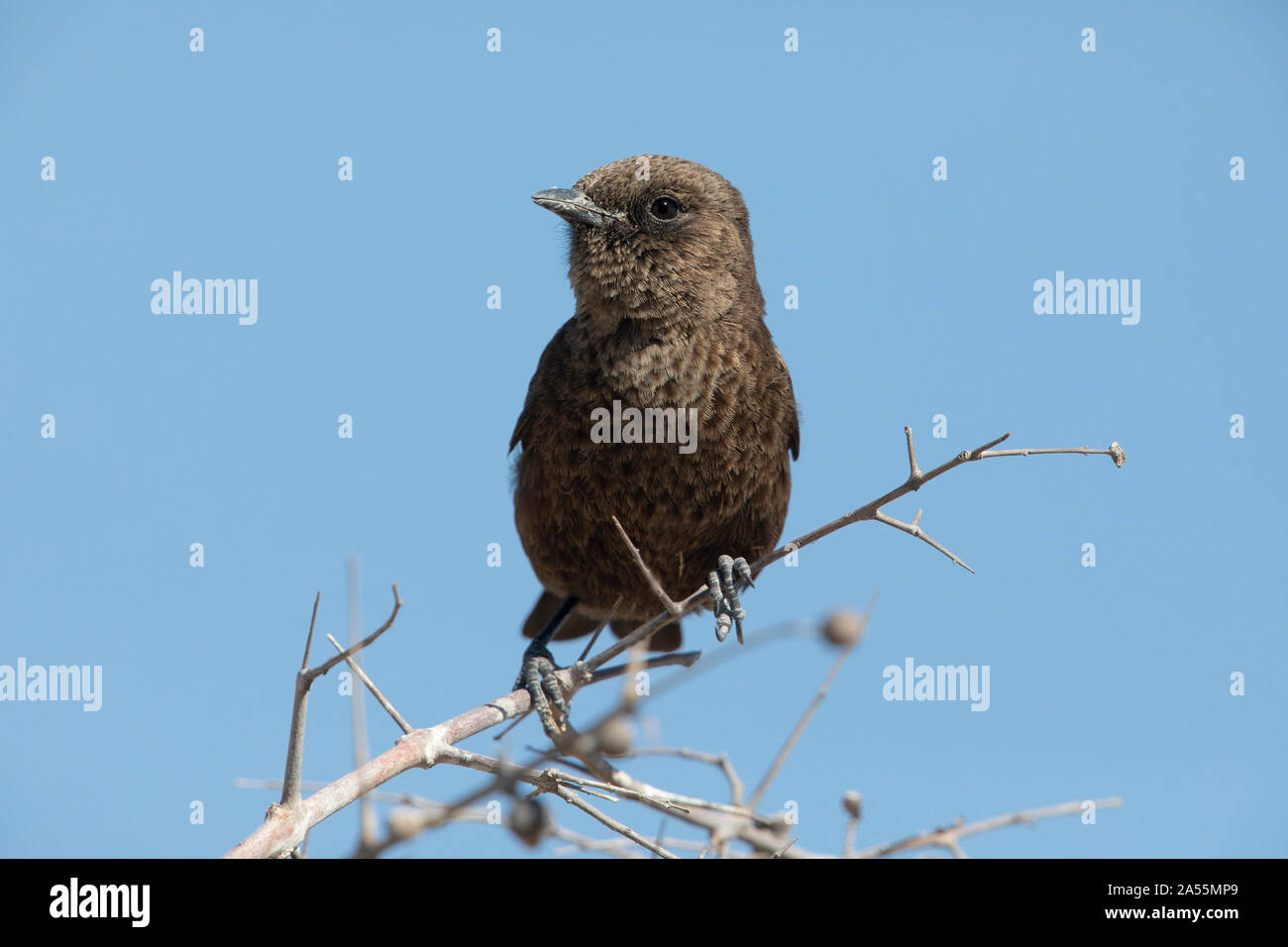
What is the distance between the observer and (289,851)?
242cm

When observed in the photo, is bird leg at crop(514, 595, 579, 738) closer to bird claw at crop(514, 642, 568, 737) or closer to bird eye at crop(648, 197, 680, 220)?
bird claw at crop(514, 642, 568, 737)

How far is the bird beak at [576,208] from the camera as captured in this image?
16.5ft

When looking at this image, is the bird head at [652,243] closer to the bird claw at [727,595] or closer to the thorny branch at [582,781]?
the bird claw at [727,595]

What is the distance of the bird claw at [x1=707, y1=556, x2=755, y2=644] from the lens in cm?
466

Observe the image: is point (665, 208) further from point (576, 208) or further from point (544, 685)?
point (544, 685)

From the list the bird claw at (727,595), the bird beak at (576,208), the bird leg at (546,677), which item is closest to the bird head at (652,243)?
the bird beak at (576,208)

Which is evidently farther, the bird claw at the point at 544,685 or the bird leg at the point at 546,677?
the bird leg at the point at 546,677

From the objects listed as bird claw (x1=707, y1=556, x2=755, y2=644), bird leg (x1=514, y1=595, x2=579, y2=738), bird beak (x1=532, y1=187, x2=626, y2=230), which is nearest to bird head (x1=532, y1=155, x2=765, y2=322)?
bird beak (x1=532, y1=187, x2=626, y2=230)

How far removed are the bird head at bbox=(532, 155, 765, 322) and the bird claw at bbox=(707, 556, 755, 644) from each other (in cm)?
113

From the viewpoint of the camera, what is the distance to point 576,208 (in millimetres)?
5027
